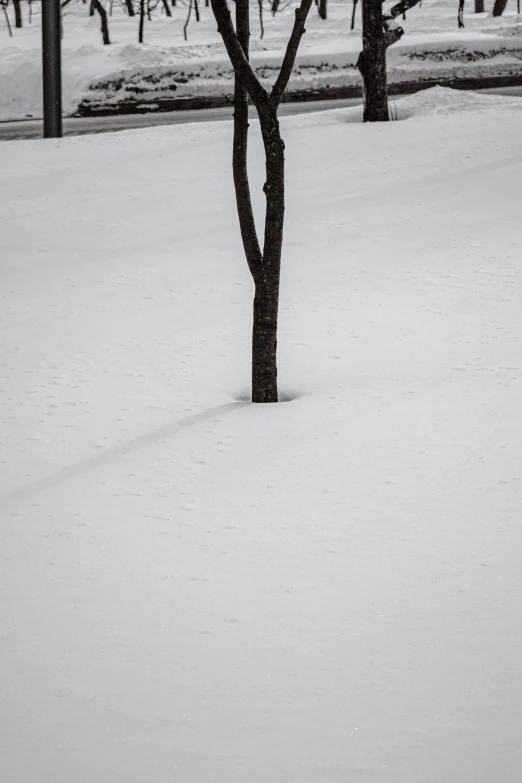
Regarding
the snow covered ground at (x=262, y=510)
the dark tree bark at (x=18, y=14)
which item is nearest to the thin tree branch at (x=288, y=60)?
the snow covered ground at (x=262, y=510)

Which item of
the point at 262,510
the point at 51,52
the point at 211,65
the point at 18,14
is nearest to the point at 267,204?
the point at 262,510

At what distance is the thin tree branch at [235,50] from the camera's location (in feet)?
13.0

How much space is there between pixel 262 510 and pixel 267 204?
152 cm

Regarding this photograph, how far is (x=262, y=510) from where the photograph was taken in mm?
3406

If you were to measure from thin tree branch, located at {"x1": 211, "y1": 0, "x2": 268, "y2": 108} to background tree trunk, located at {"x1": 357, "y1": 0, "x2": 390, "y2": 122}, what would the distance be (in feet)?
23.8

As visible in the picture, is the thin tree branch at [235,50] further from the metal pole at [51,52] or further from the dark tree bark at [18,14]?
the dark tree bark at [18,14]

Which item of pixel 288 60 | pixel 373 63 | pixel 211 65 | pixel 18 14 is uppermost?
pixel 288 60

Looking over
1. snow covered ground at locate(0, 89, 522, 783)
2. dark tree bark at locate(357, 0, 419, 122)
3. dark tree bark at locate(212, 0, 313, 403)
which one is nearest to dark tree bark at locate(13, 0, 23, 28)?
dark tree bark at locate(357, 0, 419, 122)

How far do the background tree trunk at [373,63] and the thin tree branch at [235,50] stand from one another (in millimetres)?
7262

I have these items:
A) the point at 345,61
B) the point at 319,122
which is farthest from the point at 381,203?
the point at 345,61

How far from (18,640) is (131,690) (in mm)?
427

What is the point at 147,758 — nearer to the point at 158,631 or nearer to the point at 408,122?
the point at 158,631

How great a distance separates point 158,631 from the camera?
269cm

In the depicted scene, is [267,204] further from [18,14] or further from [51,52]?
[18,14]
